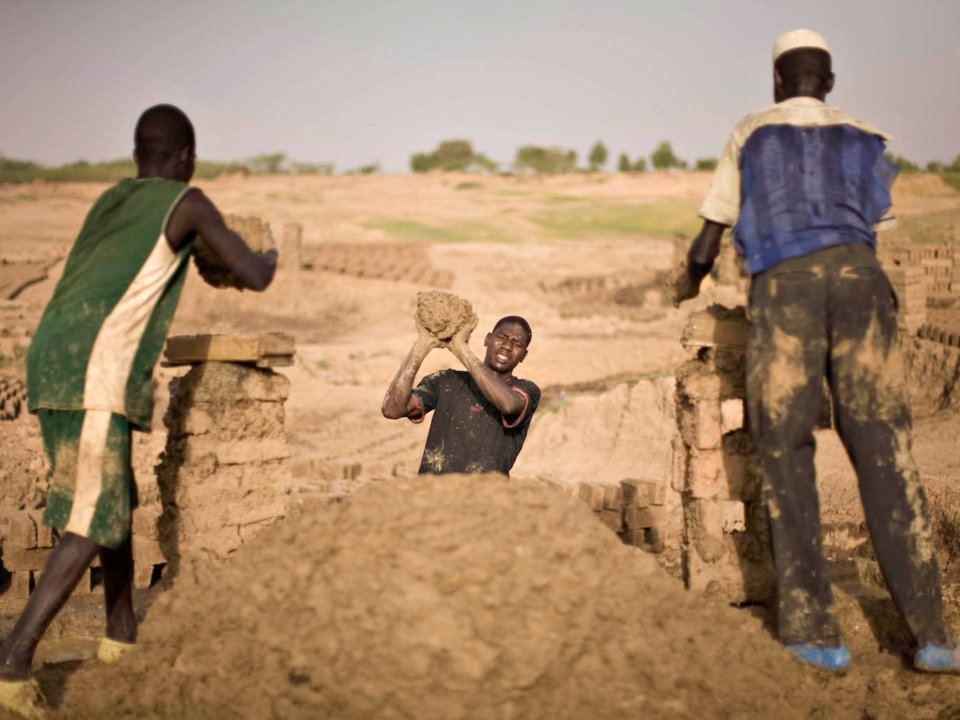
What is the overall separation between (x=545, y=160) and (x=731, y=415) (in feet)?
191

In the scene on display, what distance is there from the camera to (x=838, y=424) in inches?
137

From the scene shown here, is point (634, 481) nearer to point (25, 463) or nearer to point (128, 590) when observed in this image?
point (128, 590)

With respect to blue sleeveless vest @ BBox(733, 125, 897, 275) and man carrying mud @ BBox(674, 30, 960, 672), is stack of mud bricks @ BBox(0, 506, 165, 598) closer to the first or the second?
man carrying mud @ BBox(674, 30, 960, 672)

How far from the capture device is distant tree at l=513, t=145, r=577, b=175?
194 feet

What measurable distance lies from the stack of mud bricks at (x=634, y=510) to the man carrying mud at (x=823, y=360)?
4175 mm

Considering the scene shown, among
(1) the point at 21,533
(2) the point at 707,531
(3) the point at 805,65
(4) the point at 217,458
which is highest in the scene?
(3) the point at 805,65

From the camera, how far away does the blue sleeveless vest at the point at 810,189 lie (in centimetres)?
339

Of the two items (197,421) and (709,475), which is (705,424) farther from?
(197,421)

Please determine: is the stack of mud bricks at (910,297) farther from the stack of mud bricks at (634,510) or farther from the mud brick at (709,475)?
the mud brick at (709,475)

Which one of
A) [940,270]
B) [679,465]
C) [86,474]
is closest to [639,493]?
[679,465]

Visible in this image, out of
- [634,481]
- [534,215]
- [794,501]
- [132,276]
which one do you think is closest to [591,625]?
[794,501]

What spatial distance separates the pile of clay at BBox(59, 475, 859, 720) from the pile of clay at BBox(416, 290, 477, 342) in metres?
0.98

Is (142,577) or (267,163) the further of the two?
(267,163)

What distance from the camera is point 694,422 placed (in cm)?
418
